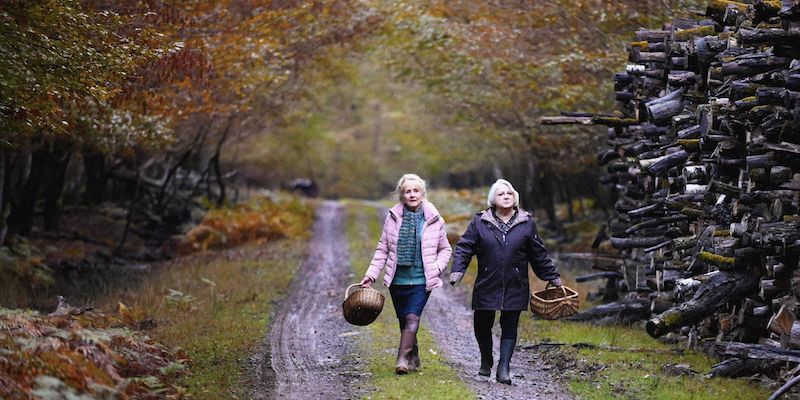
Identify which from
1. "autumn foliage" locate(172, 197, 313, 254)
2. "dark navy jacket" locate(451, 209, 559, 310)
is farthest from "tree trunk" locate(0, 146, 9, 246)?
"dark navy jacket" locate(451, 209, 559, 310)

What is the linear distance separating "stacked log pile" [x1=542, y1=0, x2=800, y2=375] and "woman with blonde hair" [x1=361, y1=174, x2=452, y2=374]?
2483 millimetres

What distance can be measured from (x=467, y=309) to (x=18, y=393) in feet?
34.7

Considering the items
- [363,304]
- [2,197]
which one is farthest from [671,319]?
[2,197]

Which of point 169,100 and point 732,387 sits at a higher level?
point 169,100

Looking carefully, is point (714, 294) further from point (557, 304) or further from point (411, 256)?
point (411, 256)

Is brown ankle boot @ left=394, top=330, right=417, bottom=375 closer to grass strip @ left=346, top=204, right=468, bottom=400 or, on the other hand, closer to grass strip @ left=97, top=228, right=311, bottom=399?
grass strip @ left=346, top=204, right=468, bottom=400

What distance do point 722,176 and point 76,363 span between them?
7579 mm

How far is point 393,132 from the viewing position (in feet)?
198

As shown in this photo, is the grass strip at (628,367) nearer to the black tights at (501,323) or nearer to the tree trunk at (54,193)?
the black tights at (501,323)

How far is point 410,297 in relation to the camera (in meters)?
9.48

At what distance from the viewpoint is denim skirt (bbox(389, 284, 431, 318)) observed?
31.0ft

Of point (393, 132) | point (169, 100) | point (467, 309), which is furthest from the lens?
point (393, 132)

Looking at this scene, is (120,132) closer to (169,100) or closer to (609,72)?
(169,100)

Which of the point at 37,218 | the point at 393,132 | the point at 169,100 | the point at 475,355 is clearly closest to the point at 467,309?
the point at 475,355
